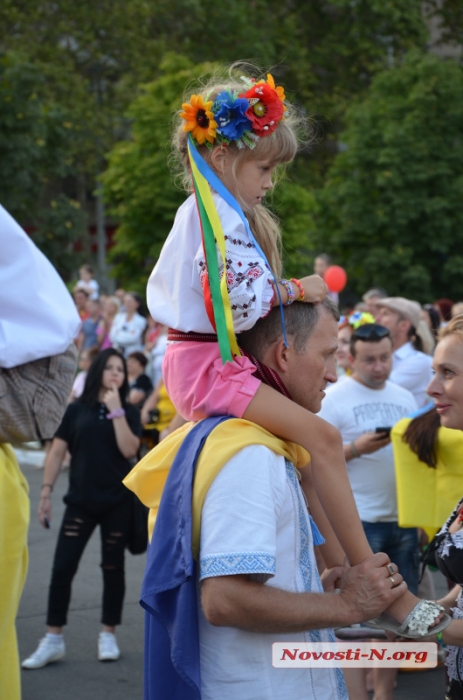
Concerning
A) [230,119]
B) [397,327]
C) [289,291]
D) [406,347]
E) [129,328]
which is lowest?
[406,347]

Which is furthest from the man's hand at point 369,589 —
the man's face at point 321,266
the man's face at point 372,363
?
the man's face at point 321,266

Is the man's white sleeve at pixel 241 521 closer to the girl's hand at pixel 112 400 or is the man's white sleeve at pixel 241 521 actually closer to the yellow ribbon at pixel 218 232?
the yellow ribbon at pixel 218 232

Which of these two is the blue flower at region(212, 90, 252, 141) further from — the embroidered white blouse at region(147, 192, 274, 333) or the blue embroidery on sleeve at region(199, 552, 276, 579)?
the blue embroidery on sleeve at region(199, 552, 276, 579)

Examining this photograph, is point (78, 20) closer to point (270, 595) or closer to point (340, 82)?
point (340, 82)

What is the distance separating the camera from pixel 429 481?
15.3ft

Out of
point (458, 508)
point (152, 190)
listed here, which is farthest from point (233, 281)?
point (152, 190)

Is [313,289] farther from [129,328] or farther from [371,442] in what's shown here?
[129,328]

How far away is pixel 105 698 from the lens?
493 centimetres

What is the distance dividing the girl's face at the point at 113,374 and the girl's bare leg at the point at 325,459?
373 centimetres

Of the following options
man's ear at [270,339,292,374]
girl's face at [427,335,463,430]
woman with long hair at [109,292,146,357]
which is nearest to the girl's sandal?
man's ear at [270,339,292,374]

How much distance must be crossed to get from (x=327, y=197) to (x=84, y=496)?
2056cm

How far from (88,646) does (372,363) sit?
2616 mm

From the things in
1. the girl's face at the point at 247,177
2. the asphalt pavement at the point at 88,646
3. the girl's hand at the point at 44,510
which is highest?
the girl's face at the point at 247,177

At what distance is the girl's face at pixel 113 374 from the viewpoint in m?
5.96
